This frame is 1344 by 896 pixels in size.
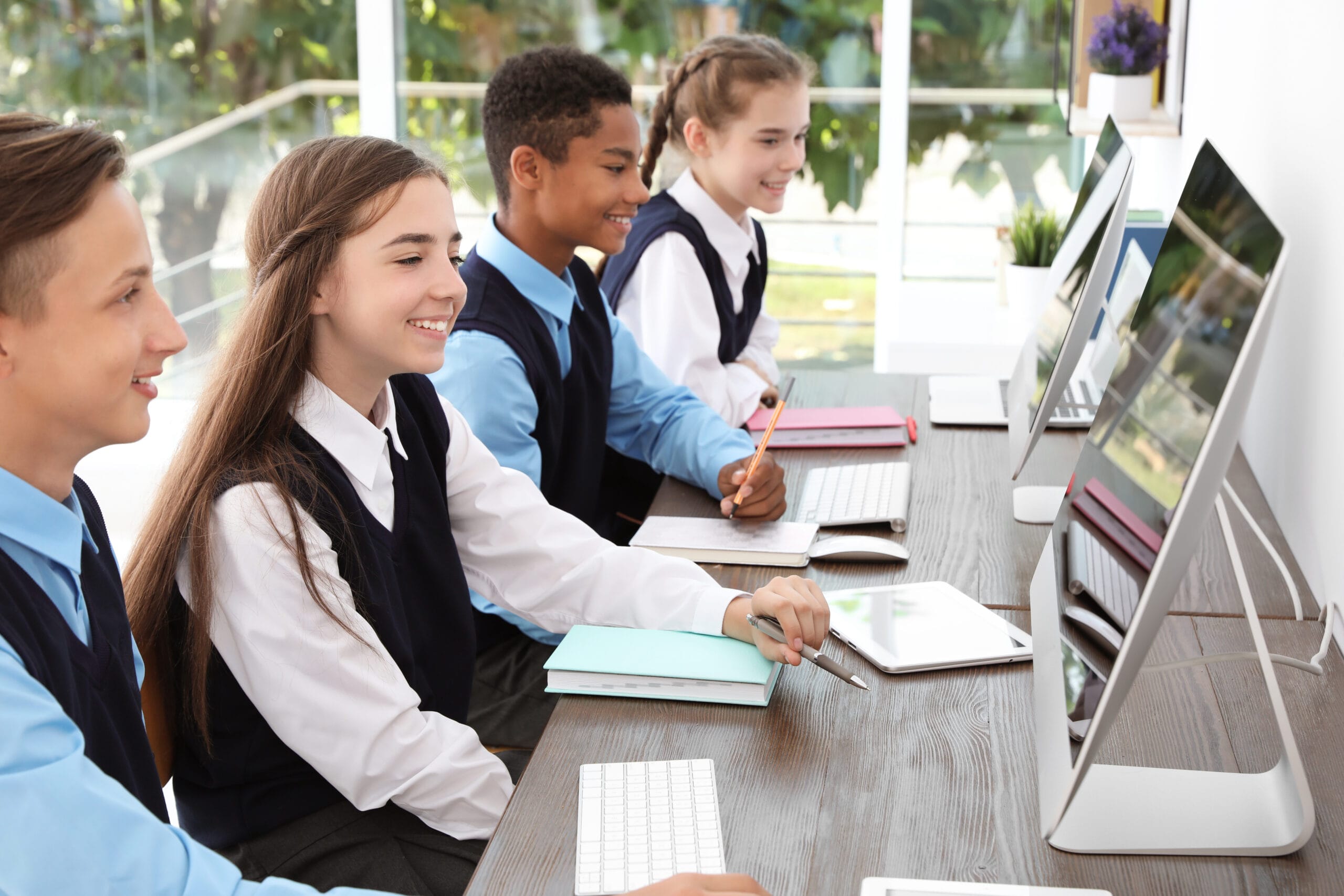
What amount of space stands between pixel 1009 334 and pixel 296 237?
2384 mm

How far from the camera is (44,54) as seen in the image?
3.98 m

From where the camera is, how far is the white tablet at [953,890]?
848 mm

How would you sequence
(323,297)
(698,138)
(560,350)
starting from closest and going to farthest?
(323,297), (560,350), (698,138)

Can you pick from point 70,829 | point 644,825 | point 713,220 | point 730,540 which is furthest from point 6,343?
point 713,220

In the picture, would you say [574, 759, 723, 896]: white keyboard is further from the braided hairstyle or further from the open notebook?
the braided hairstyle

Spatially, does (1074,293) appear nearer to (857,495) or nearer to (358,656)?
(857,495)

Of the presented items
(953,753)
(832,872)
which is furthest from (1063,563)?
(832,872)

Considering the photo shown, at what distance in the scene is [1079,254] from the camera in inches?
63.4

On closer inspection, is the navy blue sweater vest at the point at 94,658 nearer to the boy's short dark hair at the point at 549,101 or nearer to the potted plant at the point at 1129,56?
the boy's short dark hair at the point at 549,101

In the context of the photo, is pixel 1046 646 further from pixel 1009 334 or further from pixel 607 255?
pixel 1009 334

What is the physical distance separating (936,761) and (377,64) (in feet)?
11.9

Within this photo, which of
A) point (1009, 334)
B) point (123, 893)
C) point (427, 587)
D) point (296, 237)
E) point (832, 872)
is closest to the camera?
point (123, 893)

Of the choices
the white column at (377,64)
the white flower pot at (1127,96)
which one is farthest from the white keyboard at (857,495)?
the white column at (377,64)

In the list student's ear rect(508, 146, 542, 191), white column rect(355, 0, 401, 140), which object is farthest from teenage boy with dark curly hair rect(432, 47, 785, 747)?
white column rect(355, 0, 401, 140)
